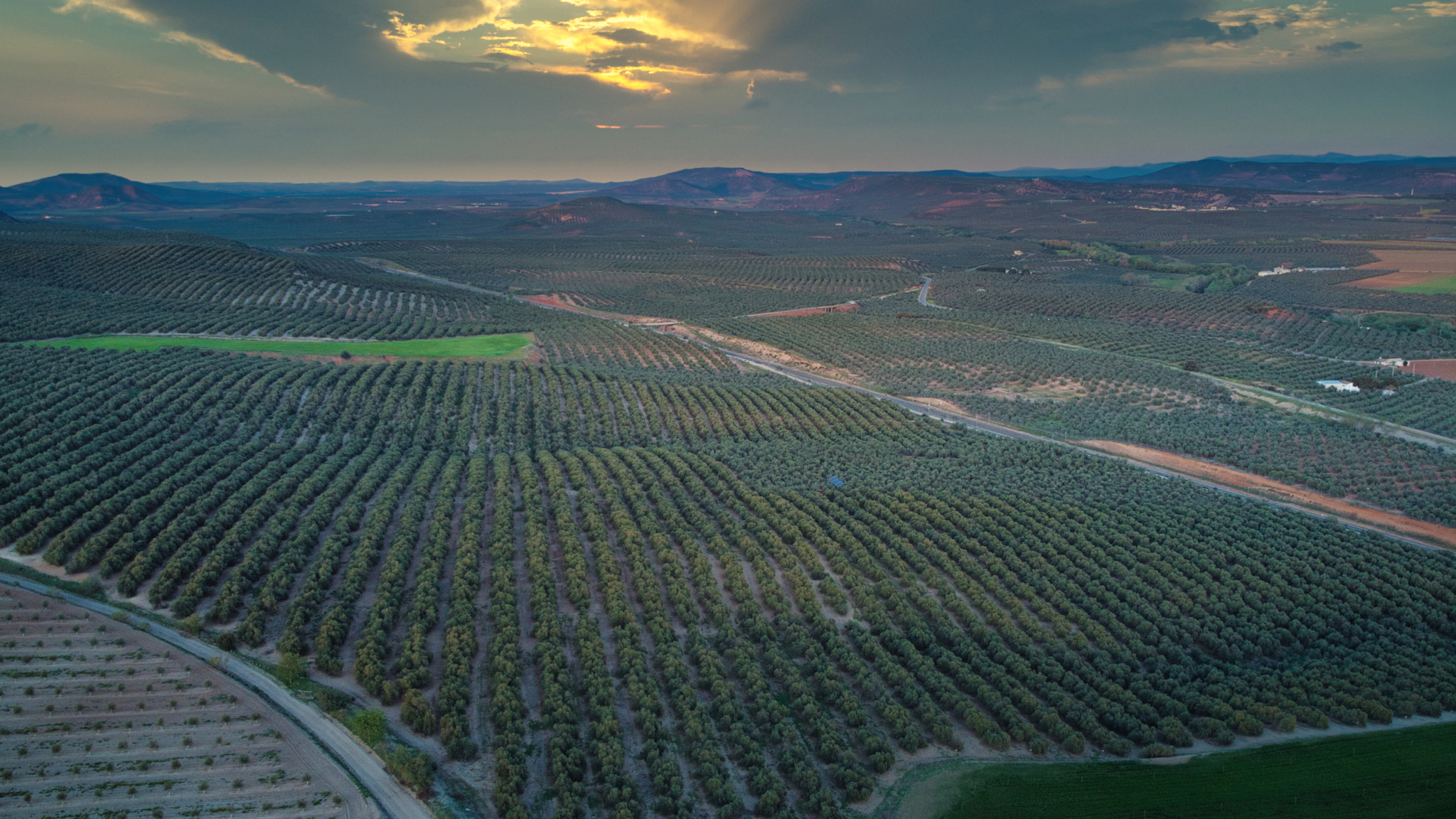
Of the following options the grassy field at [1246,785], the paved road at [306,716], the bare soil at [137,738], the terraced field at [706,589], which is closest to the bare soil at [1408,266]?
the terraced field at [706,589]

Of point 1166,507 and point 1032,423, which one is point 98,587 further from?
point 1032,423

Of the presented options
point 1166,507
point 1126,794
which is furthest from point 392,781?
point 1166,507

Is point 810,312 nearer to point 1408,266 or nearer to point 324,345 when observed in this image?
point 324,345

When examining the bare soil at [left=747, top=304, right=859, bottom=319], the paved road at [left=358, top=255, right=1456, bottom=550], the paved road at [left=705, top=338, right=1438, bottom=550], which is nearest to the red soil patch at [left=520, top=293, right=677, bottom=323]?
the paved road at [left=358, top=255, right=1456, bottom=550]

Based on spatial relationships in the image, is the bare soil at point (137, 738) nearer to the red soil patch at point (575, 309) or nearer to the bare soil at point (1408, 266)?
the red soil patch at point (575, 309)

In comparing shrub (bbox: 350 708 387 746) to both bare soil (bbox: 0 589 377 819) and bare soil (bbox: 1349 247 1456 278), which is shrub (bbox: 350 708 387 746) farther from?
bare soil (bbox: 1349 247 1456 278)
